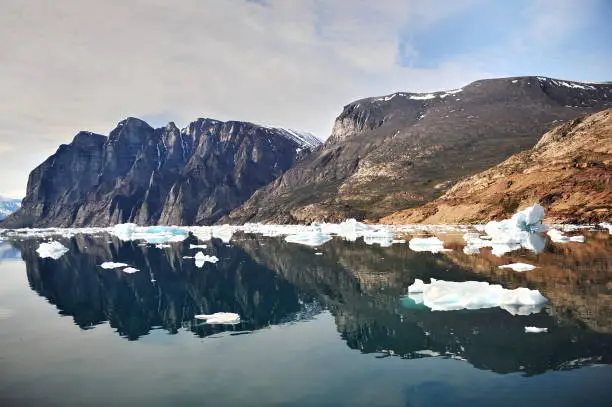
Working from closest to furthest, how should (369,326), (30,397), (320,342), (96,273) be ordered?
(30,397)
(320,342)
(369,326)
(96,273)

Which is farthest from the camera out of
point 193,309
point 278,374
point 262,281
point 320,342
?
point 262,281

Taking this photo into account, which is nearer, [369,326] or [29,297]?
[369,326]

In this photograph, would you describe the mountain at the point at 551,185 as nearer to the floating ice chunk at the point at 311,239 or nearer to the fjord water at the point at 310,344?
the floating ice chunk at the point at 311,239

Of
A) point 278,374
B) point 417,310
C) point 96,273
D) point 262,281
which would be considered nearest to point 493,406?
point 278,374

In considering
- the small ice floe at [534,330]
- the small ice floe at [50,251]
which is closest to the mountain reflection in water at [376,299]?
the small ice floe at [534,330]

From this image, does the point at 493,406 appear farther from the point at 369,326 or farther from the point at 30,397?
the point at 30,397

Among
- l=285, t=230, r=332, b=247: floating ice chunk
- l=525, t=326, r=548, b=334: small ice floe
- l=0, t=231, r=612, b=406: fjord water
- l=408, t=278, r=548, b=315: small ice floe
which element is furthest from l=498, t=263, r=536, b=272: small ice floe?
l=285, t=230, r=332, b=247: floating ice chunk
